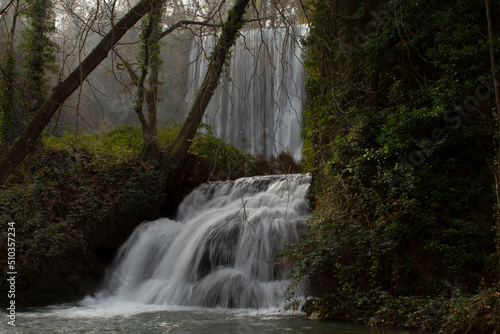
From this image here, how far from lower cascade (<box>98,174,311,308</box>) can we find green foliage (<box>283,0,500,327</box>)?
37.9 inches

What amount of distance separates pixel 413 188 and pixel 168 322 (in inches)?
163

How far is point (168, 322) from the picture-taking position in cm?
575

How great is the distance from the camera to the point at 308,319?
593 centimetres

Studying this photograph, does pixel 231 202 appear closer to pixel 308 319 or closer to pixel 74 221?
pixel 74 221

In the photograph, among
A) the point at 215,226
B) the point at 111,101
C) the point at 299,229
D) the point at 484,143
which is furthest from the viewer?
the point at 111,101

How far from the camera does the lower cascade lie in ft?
23.7

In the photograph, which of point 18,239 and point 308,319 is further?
point 18,239

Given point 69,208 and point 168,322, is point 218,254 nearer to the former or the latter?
point 168,322

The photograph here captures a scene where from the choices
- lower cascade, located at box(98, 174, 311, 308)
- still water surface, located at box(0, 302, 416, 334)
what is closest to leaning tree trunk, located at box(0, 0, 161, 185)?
still water surface, located at box(0, 302, 416, 334)

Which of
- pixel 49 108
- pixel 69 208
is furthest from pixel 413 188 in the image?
pixel 69 208

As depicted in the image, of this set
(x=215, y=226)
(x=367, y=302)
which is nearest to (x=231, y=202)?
(x=215, y=226)

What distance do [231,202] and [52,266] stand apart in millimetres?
4310

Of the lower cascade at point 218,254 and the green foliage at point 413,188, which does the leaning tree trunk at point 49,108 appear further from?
the lower cascade at point 218,254

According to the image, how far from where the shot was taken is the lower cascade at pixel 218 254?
7211 mm
